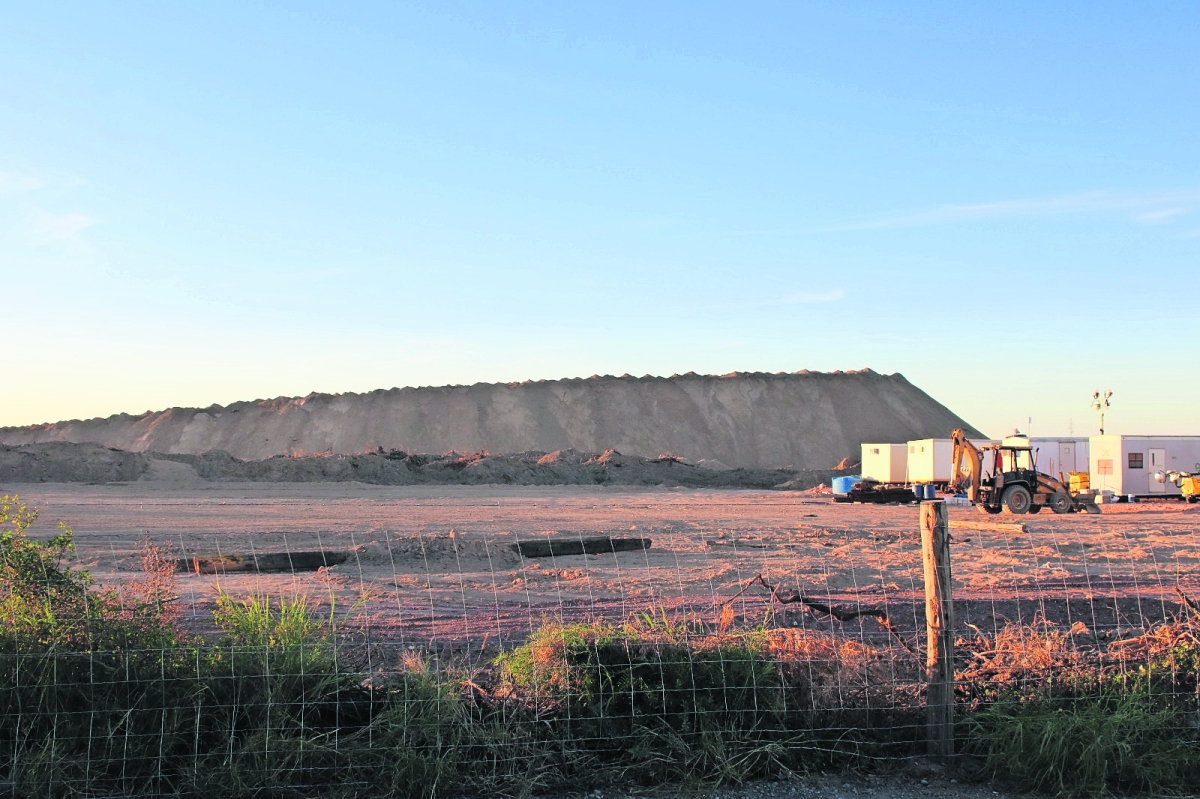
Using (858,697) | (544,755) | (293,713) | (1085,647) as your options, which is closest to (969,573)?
(1085,647)

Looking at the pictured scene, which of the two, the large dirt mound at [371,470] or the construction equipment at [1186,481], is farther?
the large dirt mound at [371,470]

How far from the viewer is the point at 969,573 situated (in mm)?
14383

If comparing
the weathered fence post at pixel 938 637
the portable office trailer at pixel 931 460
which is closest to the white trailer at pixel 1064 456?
the portable office trailer at pixel 931 460

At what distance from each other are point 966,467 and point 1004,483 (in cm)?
120

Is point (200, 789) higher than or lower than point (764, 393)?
lower

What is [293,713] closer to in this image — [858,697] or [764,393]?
[858,697]

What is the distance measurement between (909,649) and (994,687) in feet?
2.28

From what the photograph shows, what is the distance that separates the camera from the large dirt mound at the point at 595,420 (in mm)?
78975

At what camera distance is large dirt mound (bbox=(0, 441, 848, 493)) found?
45.2m

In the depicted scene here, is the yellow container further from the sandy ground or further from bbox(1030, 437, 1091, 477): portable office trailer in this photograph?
bbox(1030, 437, 1091, 477): portable office trailer

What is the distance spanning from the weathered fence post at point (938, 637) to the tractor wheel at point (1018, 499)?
2490 centimetres

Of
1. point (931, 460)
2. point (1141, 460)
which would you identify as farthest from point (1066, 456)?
point (931, 460)

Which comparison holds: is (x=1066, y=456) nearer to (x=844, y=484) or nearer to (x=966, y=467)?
(x=844, y=484)

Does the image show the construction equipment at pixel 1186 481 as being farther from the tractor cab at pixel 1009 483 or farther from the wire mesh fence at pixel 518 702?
the wire mesh fence at pixel 518 702
